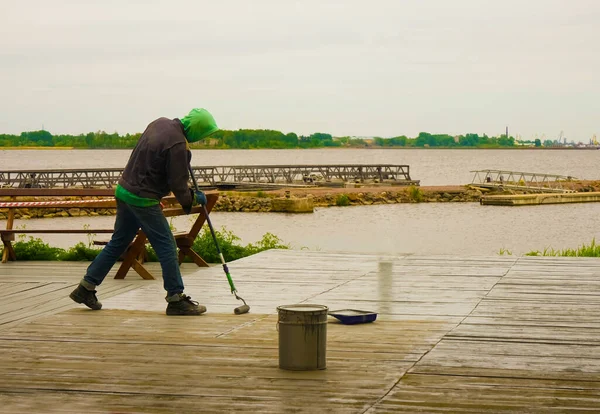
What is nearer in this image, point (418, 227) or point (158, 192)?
point (158, 192)

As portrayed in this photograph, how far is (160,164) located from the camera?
7605 mm

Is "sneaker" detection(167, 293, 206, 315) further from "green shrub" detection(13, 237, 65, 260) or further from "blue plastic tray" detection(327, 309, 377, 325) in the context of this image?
"green shrub" detection(13, 237, 65, 260)

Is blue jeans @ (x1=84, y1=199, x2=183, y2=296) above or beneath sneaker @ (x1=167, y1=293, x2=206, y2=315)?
above

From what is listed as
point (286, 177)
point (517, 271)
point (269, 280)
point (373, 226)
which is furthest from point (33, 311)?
point (286, 177)

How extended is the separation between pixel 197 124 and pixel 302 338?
8.27ft

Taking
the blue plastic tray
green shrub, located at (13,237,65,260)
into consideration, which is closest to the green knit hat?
the blue plastic tray

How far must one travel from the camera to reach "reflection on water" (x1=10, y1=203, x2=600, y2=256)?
38062 millimetres

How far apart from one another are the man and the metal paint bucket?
2136 millimetres

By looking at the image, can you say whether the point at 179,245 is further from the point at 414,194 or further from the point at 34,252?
the point at 414,194

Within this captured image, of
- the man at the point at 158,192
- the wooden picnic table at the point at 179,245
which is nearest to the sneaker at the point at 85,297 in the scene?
the man at the point at 158,192

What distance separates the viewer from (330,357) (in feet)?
20.1

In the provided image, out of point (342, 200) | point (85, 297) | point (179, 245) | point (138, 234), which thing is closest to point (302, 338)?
point (85, 297)

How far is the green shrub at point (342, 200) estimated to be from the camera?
63375 mm

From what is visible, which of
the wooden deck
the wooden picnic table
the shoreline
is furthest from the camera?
the shoreline
